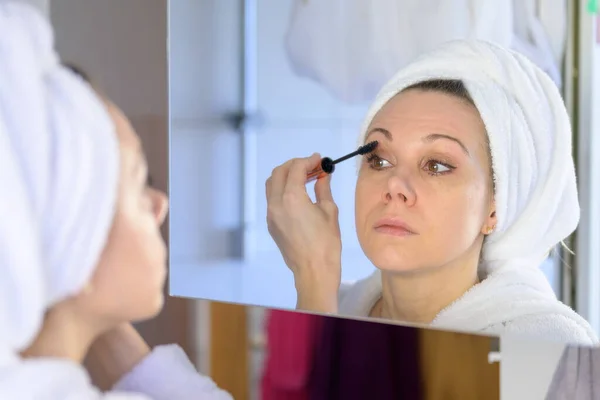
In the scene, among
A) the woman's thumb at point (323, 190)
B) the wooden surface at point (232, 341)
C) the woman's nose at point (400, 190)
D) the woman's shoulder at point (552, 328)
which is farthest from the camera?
the wooden surface at point (232, 341)

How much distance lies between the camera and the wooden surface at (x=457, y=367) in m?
1.23

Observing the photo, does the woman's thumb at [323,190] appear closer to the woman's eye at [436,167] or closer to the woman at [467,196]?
the woman at [467,196]

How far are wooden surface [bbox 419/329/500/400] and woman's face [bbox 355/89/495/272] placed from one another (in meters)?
0.20

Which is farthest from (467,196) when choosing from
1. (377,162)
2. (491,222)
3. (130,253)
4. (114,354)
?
(114,354)

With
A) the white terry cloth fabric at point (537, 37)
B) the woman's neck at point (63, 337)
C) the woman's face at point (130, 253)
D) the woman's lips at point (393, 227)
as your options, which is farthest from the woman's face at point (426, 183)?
Answer: the woman's neck at point (63, 337)

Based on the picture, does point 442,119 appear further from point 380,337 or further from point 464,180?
point 380,337

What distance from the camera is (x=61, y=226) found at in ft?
3.48

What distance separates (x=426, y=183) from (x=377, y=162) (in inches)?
3.8

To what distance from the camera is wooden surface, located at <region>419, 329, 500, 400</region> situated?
123 cm

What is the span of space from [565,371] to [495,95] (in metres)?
0.46

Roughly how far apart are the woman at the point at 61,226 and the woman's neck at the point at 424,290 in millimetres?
423

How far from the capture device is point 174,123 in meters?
1.40

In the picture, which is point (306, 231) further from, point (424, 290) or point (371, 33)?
point (371, 33)

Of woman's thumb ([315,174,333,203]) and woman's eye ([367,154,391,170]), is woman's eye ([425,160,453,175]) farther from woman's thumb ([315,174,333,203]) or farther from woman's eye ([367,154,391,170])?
woman's thumb ([315,174,333,203])
